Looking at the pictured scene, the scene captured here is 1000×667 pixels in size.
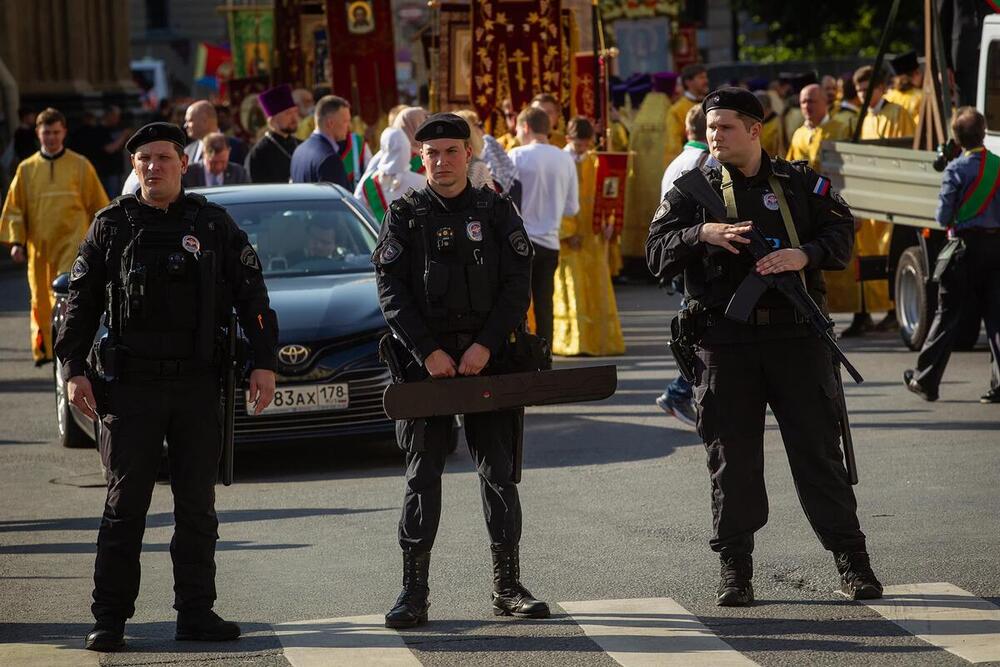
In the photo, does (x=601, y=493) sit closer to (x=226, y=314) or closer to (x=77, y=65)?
(x=226, y=314)

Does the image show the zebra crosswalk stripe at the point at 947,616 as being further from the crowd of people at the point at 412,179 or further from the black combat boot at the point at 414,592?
the crowd of people at the point at 412,179

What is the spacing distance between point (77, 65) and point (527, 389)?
35.7 m

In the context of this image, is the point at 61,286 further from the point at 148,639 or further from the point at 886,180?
the point at 886,180

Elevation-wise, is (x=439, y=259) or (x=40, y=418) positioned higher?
(x=439, y=259)

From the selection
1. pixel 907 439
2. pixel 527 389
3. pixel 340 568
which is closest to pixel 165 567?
pixel 340 568

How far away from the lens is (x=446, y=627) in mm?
6828

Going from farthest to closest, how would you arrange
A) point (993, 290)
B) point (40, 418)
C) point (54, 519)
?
1. point (40, 418)
2. point (993, 290)
3. point (54, 519)

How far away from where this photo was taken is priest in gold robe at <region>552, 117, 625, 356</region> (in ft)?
50.5

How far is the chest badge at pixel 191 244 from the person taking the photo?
21.9ft

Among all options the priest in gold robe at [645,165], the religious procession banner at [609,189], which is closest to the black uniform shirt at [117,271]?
the religious procession banner at [609,189]

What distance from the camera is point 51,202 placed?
583 inches

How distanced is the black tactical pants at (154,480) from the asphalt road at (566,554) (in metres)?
0.23

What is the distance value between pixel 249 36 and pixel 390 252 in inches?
1244

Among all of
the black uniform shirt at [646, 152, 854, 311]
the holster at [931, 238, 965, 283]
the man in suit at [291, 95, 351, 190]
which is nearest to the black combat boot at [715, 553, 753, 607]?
the black uniform shirt at [646, 152, 854, 311]
